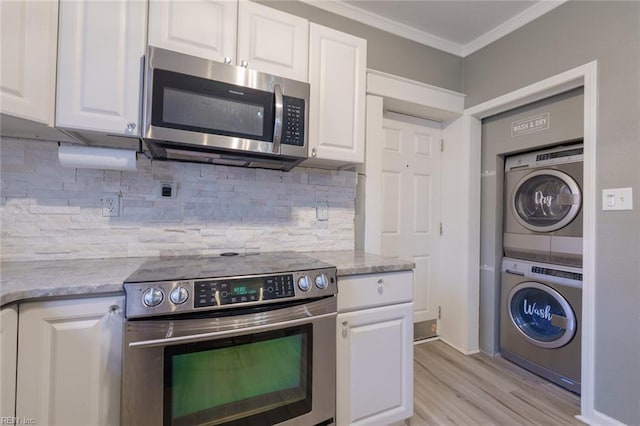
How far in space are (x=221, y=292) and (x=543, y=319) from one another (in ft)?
7.70

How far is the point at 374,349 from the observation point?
1.47m

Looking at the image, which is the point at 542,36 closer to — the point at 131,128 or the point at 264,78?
the point at 264,78

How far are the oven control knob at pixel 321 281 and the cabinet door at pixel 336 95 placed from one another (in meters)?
0.71

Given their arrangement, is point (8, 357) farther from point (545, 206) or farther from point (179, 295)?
point (545, 206)

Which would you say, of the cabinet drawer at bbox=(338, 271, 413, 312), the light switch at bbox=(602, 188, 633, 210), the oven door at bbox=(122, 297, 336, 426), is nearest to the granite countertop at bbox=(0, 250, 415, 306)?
the cabinet drawer at bbox=(338, 271, 413, 312)

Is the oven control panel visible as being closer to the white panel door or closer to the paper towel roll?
the paper towel roll

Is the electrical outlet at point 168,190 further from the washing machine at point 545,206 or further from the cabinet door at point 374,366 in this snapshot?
the washing machine at point 545,206

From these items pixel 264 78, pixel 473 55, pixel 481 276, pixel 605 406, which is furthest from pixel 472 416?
pixel 473 55

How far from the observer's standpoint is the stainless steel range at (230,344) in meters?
1.00

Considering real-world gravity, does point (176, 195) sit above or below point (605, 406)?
above

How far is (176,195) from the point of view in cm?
166

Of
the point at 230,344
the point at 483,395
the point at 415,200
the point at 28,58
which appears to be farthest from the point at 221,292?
the point at 415,200

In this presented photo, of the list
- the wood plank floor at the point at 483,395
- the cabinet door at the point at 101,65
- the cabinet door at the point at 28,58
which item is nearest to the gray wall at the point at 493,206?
the wood plank floor at the point at 483,395

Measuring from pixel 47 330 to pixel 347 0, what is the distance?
2490 millimetres
